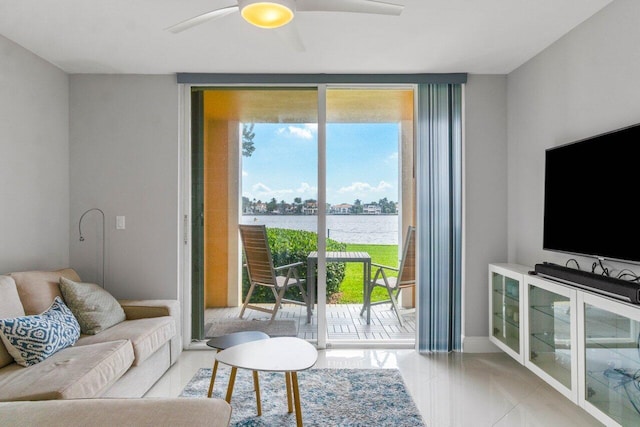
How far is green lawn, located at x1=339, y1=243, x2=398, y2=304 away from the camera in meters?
3.90

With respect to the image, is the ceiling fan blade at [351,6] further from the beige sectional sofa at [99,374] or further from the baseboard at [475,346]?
the baseboard at [475,346]

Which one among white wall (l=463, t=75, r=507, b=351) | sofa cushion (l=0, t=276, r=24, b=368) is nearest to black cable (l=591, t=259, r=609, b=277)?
white wall (l=463, t=75, r=507, b=351)

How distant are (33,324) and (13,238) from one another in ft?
3.36

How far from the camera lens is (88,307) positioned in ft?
9.70

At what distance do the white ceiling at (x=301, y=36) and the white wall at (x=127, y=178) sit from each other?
24 centimetres

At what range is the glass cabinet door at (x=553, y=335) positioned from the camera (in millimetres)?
2402

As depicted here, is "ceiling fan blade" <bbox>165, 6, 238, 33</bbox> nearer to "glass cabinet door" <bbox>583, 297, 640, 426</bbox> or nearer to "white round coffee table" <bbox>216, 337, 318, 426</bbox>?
"white round coffee table" <bbox>216, 337, 318, 426</bbox>

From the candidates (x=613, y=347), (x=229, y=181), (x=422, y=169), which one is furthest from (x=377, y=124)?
(x=613, y=347)

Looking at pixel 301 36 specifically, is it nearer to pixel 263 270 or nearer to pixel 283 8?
pixel 283 8

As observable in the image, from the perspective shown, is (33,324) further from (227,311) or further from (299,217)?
(299,217)

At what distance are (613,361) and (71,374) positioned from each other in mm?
2875

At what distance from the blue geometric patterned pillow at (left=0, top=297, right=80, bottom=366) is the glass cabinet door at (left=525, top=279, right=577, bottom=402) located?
3.11 m

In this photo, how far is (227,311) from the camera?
12.7ft

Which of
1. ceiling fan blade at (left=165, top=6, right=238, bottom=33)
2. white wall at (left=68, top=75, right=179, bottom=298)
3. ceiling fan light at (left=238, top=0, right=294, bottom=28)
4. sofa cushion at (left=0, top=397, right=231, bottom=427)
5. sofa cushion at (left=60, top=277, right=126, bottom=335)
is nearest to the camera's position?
sofa cushion at (left=0, top=397, right=231, bottom=427)
